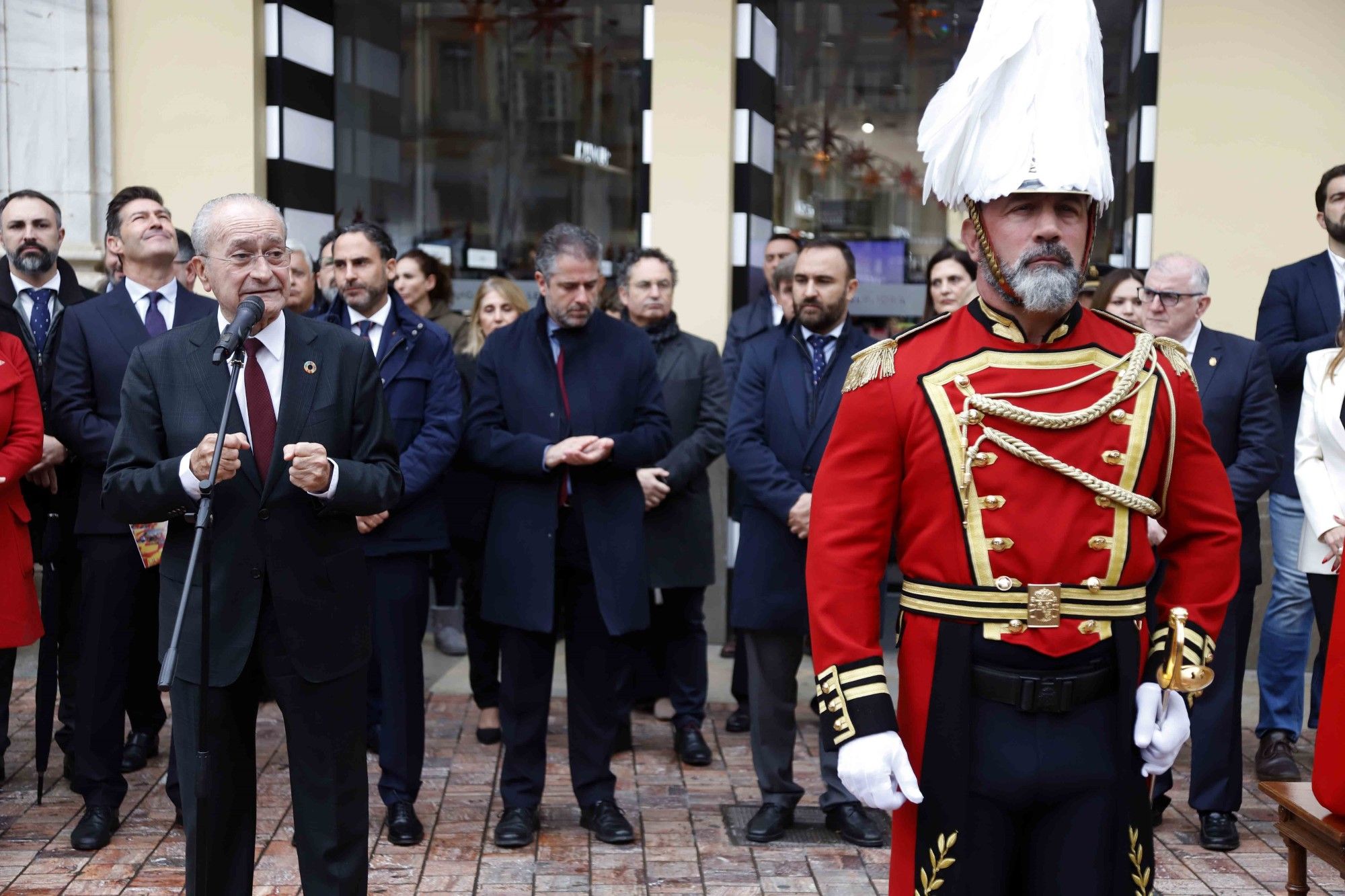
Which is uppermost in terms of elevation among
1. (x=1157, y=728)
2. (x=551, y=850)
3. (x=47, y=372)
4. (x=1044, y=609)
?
(x=47, y=372)

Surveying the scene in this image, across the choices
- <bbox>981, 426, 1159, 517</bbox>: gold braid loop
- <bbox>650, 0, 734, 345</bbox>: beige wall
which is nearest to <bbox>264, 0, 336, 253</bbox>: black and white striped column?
<bbox>650, 0, 734, 345</bbox>: beige wall

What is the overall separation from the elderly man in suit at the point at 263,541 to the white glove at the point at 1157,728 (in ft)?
6.30

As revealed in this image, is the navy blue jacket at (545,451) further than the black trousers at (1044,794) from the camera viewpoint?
Yes

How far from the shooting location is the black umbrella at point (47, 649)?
5.42m

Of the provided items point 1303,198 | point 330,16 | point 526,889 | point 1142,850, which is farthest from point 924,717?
point 330,16

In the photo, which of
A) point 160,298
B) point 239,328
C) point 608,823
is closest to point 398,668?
point 608,823

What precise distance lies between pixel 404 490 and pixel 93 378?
119 cm

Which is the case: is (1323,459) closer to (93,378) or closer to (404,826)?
(404,826)

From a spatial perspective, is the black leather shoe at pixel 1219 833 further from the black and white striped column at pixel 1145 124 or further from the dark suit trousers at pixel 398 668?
the black and white striped column at pixel 1145 124

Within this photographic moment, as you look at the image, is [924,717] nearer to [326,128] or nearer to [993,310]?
[993,310]

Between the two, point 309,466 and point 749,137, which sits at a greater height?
point 749,137

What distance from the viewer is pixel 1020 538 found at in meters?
2.74

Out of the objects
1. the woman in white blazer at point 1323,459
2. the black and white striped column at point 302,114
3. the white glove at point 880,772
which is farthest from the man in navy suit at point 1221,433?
the black and white striped column at point 302,114

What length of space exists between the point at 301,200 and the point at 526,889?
198 inches
